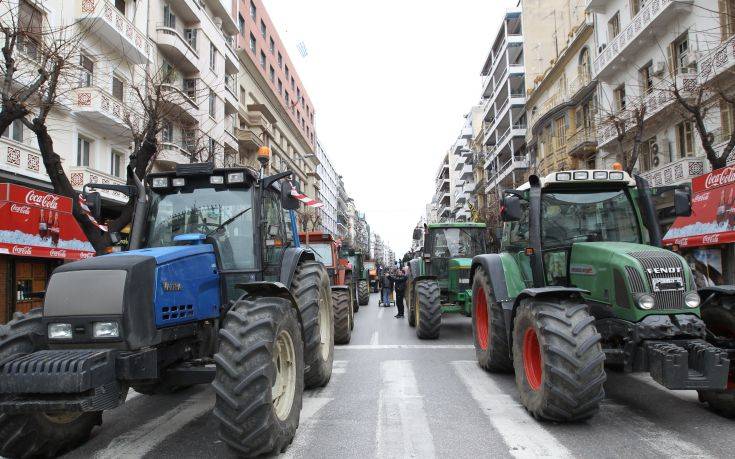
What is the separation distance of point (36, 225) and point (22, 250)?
2.74 ft

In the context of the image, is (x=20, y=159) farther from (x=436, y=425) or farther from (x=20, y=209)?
(x=436, y=425)

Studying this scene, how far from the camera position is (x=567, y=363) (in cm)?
448

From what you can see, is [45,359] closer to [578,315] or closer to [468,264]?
[578,315]

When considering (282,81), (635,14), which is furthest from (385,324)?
(282,81)

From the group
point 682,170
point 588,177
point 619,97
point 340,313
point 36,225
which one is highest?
point 619,97

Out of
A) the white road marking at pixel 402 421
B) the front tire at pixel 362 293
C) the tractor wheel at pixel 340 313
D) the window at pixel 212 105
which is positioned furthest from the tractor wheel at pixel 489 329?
the window at pixel 212 105

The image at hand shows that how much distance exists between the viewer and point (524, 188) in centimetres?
662

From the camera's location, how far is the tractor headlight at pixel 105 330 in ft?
12.5

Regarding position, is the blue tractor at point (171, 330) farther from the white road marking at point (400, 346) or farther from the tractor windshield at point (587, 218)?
the white road marking at point (400, 346)

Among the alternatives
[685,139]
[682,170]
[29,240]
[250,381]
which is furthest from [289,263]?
[685,139]

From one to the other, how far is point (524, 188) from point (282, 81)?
48087mm

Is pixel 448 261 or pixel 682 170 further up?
pixel 682 170

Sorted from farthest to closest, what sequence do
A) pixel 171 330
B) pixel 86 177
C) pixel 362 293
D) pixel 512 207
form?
pixel 362 293
pixel 86 177
pixel 512 207
pixel 171 330

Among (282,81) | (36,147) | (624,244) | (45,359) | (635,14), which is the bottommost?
(45,359)
